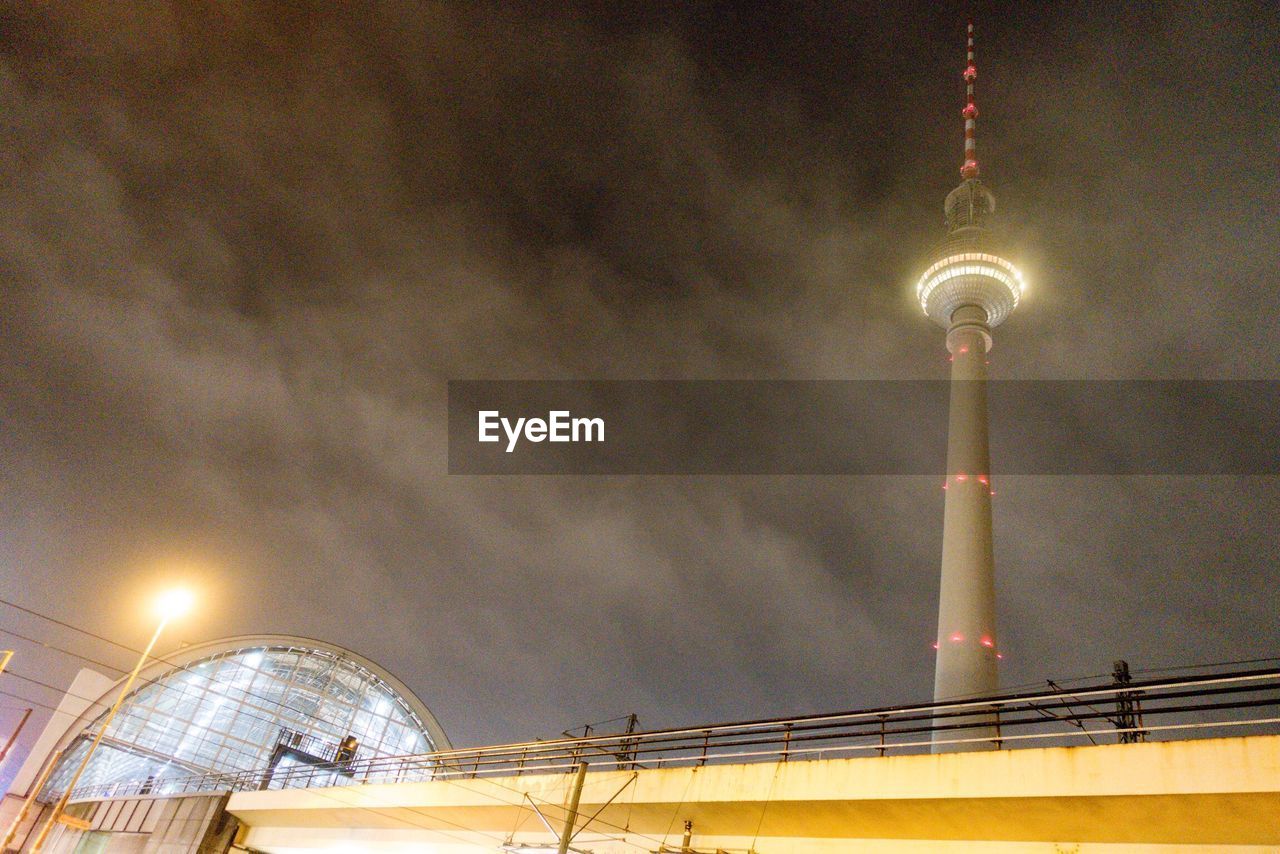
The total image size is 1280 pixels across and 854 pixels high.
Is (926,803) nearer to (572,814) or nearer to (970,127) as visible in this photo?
(572,814)

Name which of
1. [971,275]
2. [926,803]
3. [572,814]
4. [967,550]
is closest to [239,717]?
[572,814]

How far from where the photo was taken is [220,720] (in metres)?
49.7

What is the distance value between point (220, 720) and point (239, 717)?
1057mm

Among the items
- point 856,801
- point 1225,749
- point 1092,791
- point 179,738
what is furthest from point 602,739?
point 179,738

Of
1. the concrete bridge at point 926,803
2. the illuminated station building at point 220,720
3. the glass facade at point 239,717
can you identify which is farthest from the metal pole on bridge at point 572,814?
the glass facade at point 239,717

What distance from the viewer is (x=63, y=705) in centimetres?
5341

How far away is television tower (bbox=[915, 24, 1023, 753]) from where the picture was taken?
1637 inches

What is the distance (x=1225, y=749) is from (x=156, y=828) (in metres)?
38.1

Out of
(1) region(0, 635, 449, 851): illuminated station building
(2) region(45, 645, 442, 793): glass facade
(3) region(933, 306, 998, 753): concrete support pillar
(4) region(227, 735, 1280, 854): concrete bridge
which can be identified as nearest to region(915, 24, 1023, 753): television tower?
(3) region(933, 306, 998, 753): concrete support pillar

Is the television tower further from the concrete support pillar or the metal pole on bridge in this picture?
the metal pole on bridge

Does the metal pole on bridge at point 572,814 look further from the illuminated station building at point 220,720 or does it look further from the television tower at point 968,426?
the illuminated station building at point 220,720

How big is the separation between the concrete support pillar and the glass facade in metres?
33.8

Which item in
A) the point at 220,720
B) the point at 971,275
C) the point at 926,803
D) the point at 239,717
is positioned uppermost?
the point at 971,275

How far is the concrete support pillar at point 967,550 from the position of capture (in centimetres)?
4097
